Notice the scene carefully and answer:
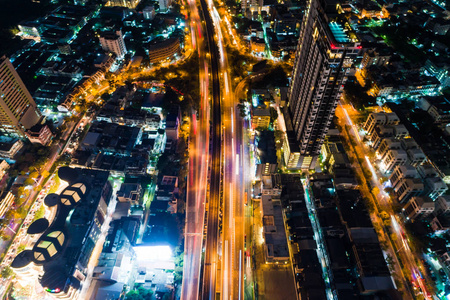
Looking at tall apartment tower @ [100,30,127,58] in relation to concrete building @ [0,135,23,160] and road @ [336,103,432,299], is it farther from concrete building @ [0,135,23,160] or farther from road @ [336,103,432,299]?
road @ [336,103,432,299]

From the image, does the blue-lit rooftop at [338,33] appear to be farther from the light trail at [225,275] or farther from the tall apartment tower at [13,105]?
the tall apartment tower at [13,105]

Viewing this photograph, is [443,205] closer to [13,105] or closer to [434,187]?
[434,187]

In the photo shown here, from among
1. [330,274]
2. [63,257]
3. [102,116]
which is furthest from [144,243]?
[102,116]

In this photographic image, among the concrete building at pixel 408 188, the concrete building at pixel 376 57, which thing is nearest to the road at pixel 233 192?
the concrete building at pixel 408 188

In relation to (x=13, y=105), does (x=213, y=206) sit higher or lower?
lower

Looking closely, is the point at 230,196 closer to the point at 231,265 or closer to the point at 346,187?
the point at 231,265

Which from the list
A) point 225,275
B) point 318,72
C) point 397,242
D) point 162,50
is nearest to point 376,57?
point 318,72

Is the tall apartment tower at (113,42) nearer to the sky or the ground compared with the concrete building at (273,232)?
nearer to the sky
